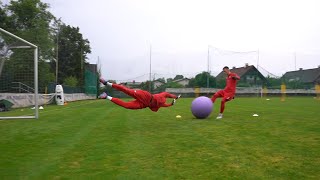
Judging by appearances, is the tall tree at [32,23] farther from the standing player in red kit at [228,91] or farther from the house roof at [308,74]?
the house roof at [308,74]

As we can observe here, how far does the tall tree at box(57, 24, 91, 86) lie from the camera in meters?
70.8

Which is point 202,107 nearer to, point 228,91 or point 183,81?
point 228,91

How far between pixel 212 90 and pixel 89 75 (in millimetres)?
17021

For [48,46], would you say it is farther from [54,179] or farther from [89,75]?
[54,179]

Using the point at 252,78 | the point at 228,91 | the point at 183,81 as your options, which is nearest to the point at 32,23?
the point at 183,81

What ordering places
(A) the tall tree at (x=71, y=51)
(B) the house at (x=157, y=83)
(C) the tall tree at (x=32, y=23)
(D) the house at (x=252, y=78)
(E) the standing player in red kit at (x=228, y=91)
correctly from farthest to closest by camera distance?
(A) the tall tree at (x=71, y=51), (D) the house at (x=252, y=78), (B) the house at (x=157, y=83), (C) the tall tree at (x=32, y=23), (E) the standing player in red kit at (x=228, y=91)

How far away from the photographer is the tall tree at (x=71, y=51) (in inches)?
2788

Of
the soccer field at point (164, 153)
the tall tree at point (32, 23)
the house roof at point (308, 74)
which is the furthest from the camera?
the house roof at point (308, 74)

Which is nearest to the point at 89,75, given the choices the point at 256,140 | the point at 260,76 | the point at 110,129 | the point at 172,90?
the point at 172,90

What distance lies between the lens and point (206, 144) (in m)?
8.42

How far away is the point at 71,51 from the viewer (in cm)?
7375

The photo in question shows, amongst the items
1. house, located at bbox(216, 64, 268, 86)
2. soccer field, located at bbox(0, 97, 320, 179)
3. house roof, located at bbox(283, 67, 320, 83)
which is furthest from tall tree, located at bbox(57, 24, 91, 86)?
soccer field, located at bbox(0, 97, 320, 179)

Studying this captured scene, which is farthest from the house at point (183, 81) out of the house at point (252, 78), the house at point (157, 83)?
the house at point (252, 78)

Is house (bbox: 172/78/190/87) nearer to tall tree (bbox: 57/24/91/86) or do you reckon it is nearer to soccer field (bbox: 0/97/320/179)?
tall tree (bbox: 57/24/91/86)
